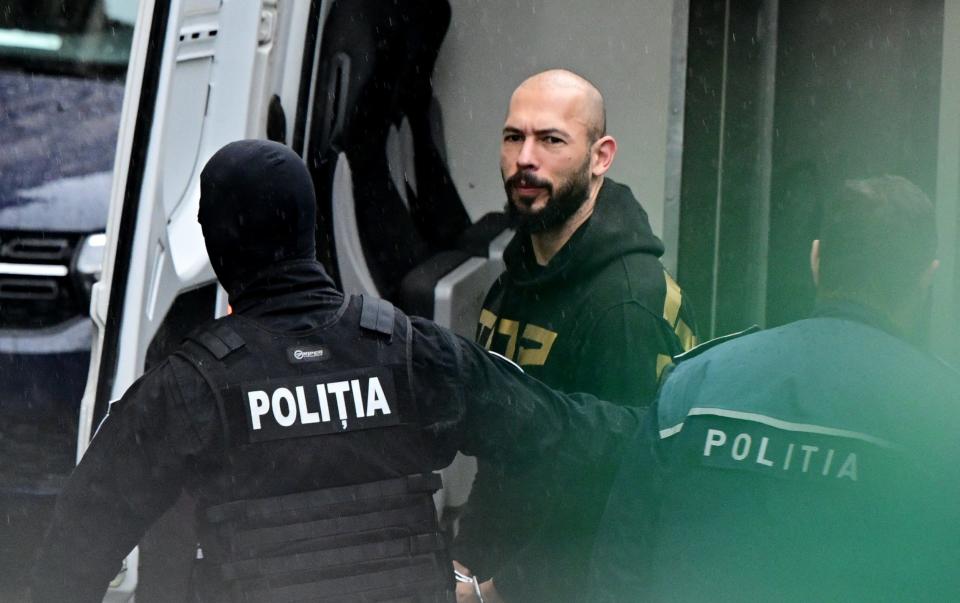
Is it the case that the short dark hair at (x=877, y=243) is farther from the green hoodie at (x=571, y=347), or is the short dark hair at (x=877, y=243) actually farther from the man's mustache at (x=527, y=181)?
the man's mustache at (x=527, y=181)

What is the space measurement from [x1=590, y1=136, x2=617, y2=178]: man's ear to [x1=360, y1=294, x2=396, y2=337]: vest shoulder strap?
854mm

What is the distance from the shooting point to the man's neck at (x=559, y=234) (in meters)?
2.85

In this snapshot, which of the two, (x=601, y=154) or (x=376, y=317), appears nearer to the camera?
(x=376, y=317)

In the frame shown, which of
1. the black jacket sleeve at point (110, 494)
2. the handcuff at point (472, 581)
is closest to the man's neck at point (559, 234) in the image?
the handcuff at point (472, 581)

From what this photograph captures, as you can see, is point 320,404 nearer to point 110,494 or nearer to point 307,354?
point 307,354

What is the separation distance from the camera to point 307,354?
2.11 m

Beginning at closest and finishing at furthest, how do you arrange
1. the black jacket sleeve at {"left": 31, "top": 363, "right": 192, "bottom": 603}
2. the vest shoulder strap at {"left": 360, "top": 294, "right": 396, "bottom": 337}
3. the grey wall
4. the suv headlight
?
1. the black jacket sleeve at {"left": 31, "top": 363, "right": 192, "bottom": 603}
2. the vest shoulder strap at {"left": 360, "top": 294, "right": 396, "bottom": 337}
3. the suv headlight
4. the grey wall

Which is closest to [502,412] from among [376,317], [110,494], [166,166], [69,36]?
[376,317]

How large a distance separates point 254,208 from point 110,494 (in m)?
0.45

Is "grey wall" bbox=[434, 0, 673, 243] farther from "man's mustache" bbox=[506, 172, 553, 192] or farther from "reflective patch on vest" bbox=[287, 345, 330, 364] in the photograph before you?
"reflective patch on vest" bbox=[287, 345, 330, 364]

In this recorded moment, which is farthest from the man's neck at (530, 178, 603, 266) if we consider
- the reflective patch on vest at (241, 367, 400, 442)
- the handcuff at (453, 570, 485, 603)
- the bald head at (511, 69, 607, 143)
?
the reflective patch on vest at (241, 367, 400, 442)

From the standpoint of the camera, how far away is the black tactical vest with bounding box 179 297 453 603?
81.1 inches

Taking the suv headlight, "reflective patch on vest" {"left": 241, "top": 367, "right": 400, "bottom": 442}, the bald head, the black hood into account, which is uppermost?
the bald head

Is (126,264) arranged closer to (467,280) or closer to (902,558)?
(467,280)
